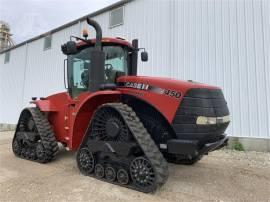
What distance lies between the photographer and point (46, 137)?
604 centimetres

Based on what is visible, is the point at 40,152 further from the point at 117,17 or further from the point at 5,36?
the point at 5,36

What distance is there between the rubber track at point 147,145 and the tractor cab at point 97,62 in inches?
29.9

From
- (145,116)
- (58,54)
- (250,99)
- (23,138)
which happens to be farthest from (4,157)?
(58,54)

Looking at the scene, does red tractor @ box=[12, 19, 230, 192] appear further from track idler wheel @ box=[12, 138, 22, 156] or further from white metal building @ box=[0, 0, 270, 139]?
white metal building @ box=[0, 0, 270, 139]

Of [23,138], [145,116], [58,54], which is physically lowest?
[23,138]

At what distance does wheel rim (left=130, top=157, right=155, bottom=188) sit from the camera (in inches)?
155

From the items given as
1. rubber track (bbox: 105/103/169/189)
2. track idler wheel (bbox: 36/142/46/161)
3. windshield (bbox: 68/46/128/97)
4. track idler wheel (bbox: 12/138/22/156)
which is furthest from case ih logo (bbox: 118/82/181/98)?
track idler wheel (bbox: 12/138/22/156)

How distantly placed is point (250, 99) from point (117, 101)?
483 centimetres

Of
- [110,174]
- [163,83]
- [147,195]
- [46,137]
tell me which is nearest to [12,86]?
[46,137]

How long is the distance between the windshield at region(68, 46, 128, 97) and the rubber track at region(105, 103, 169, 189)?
3.79 ft

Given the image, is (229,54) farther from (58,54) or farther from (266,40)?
(58,54)

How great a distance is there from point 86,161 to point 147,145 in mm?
1443

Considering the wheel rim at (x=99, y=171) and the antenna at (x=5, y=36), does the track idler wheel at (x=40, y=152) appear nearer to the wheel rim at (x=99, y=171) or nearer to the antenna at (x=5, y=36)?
the wheel rim at (x=99, y=171)

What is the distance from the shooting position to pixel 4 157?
6961mm
